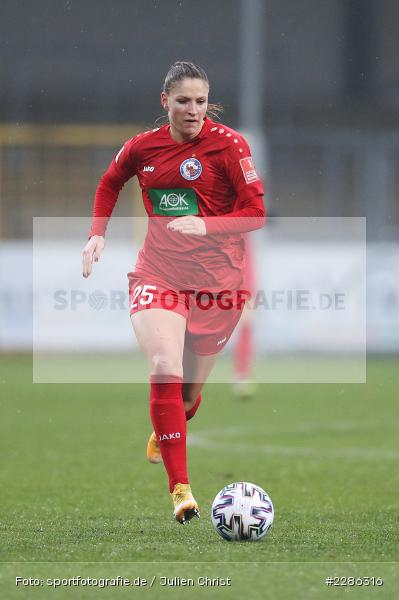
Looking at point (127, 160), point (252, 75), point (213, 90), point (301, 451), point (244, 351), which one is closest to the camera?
point (127, 160)

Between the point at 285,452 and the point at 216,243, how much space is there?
3.28 meters

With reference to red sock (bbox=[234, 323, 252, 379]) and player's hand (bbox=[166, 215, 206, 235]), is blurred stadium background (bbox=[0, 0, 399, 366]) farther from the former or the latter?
player's hand (bbox=[166, 215, 206, 235])

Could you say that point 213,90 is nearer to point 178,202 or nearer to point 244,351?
point 244,351

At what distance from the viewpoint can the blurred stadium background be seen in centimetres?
2012

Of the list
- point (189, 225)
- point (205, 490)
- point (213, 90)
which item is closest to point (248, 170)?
point (189, 225)

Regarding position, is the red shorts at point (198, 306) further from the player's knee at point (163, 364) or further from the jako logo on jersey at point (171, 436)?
the jako logo on jersey at point (171, 436)

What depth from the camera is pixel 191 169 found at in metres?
5.73

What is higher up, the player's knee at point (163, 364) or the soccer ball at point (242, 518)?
the player's knee at point (163, 364)

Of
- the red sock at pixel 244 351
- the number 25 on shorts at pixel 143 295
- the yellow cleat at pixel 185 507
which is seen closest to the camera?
the yellow cleat at pixel 185 507

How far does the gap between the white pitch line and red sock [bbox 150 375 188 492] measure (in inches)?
129

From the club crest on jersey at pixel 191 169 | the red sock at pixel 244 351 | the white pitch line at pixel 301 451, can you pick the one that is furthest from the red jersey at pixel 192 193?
the red sock at pixel 244 351

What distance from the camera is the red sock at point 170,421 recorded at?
5.36 m

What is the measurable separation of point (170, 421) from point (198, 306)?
0.70m

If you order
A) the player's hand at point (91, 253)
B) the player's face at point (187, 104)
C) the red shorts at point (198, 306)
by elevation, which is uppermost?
the player's face at point (187, 104)
